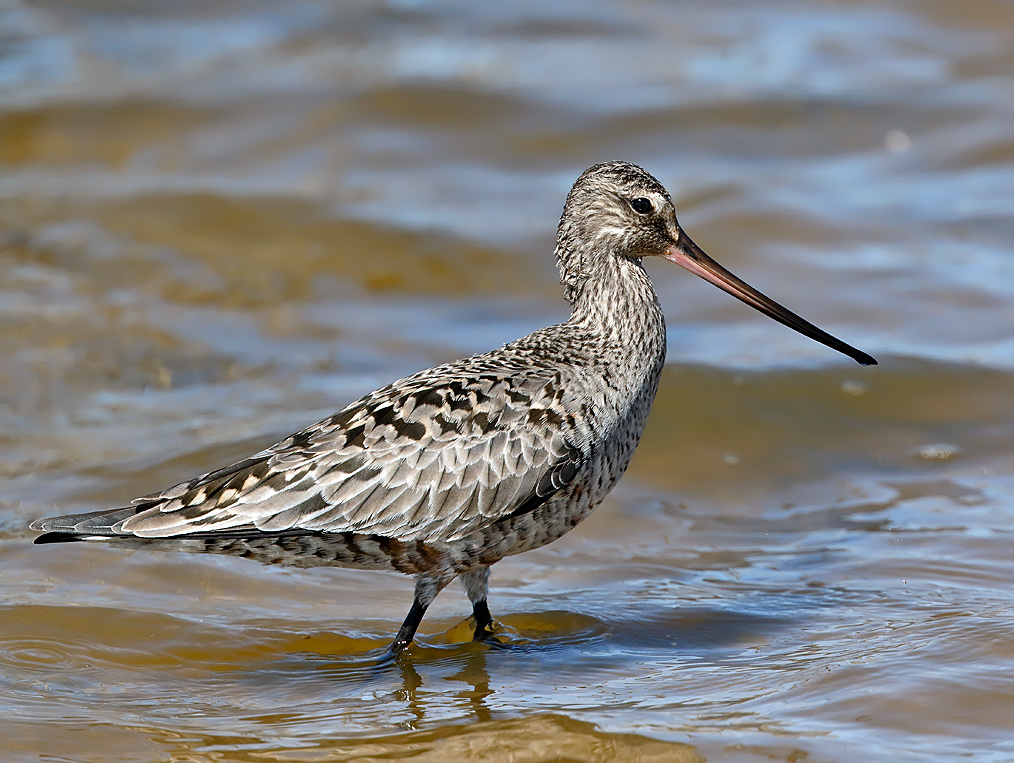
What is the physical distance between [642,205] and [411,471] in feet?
5.47

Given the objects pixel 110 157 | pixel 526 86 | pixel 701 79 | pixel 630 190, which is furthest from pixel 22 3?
pixel 630 190

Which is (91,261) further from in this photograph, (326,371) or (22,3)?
(22,3)

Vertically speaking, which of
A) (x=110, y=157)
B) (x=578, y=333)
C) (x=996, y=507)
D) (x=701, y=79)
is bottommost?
(x=996, y=507)

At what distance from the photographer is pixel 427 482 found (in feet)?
18.4

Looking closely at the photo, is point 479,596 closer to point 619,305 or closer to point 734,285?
point 619,305

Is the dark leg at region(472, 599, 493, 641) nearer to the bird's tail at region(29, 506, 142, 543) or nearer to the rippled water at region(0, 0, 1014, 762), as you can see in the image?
the rippled water at region(0, 0, 1014, 762)

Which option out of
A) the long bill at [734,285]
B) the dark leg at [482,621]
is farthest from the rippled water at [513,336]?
the long bill at [734,285]

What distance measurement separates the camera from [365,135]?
40.3 feet

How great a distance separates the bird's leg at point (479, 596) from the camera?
19.7 ft

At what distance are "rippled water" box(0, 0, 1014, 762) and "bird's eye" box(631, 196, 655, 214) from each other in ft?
5.95

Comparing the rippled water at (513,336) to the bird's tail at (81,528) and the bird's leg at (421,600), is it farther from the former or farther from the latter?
the bird's tail at (81,528)

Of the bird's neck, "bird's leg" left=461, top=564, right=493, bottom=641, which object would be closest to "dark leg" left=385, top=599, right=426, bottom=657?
"bird's leg" left=461, top=564, right=493, bottom=641

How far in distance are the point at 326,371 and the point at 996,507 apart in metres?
4.18

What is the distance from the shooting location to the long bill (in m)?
6.45
